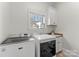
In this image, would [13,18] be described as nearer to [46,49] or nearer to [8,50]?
[8,50]

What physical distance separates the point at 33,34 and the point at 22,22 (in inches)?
12.8

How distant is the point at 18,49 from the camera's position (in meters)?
1.22

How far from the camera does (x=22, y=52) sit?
4.24 ft

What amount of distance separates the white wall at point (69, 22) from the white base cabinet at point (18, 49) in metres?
1.44

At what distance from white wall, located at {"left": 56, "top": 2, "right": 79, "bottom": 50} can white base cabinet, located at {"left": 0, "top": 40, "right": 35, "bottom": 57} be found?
144cm

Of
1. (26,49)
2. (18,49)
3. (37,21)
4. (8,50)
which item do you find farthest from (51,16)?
(8,50)

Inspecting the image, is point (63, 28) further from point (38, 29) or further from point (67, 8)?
point (38, 29)

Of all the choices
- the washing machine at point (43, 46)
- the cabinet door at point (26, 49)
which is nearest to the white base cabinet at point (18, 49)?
the cabinet door at point (26, 49)

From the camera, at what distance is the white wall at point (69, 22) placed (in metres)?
2.60

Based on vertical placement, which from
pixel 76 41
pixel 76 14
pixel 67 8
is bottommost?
pixel 76 41

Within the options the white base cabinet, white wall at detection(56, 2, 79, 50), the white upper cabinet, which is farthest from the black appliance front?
white wall at detection(56, 2, 79, 50)

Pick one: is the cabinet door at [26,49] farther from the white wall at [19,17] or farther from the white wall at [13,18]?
the white wall at [19,17]

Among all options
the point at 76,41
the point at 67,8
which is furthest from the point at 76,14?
the point at 76,41

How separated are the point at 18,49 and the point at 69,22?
1.91m
